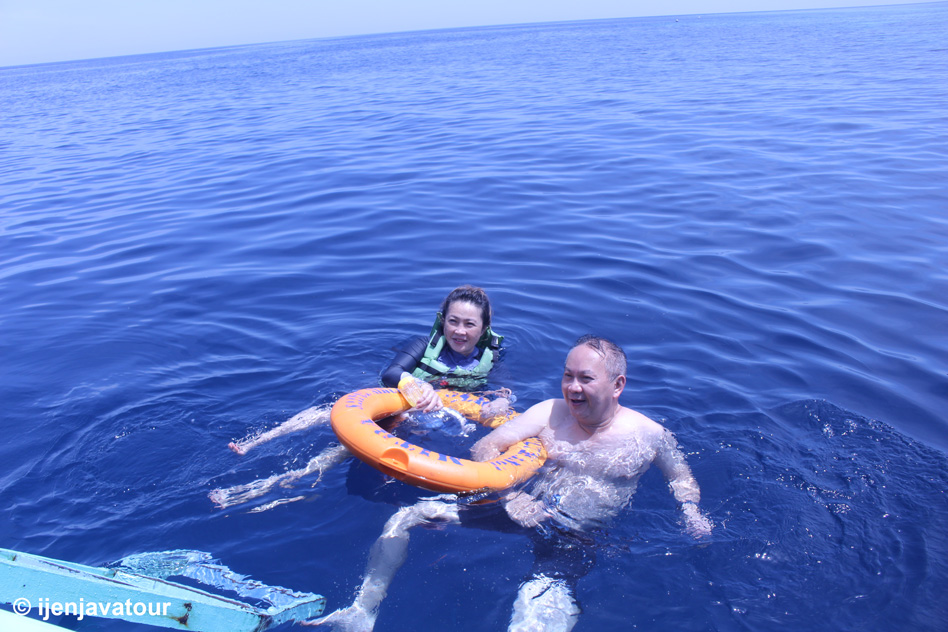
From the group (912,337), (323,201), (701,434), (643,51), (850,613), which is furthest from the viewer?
(643,51)

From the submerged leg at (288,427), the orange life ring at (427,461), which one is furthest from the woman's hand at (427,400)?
the submerged leg at (288,427)

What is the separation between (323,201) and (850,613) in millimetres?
9932

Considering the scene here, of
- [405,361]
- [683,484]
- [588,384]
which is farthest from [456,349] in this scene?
[683,484]

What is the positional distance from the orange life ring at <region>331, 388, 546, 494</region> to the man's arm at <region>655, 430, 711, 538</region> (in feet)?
2.54

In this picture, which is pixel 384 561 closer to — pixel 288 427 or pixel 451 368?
pixel 288 427

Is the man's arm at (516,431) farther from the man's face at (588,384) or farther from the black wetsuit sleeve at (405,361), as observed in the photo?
the black wetsuit sleeve at (405,361)

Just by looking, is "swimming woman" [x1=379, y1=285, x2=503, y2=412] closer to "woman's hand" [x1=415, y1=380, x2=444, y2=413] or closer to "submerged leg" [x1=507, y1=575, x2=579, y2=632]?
"woman's hand" [x1=415, y1=380, x2=444, y2=413]

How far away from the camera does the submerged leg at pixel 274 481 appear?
425 centimetres

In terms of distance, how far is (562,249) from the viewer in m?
9.01

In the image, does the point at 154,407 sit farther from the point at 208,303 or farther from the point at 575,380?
the point at 575,380

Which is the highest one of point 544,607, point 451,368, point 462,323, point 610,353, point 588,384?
point 610,353

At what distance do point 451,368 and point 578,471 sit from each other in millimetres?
1771

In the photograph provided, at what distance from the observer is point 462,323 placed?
17.9 ft

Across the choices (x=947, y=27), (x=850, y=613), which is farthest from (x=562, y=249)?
(x=947, y=27)
